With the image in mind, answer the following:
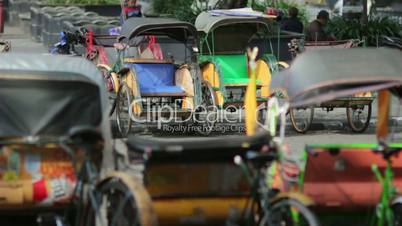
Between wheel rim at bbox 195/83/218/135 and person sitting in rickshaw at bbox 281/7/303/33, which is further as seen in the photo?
person sitting in rickshaw at bbox 281/7/303/33

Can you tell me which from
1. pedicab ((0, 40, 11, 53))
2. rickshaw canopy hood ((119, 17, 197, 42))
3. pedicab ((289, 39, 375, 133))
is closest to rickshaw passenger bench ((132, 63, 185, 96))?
rickshaw canopy hood ((119, 17, 197, 42))

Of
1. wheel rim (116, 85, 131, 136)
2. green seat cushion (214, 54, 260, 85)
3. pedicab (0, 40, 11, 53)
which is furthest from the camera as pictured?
pedicab (0, 40, 11, 53)

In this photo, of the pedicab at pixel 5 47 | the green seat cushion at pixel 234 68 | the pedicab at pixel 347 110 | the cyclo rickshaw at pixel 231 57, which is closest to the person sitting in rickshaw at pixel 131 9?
the pedicab at pixel 5 47

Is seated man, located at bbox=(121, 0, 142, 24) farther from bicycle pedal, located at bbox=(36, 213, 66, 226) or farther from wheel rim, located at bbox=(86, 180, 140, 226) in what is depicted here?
wheel rim, located at bbox=(86, 180, 140, 226)

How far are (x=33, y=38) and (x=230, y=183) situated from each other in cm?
1910

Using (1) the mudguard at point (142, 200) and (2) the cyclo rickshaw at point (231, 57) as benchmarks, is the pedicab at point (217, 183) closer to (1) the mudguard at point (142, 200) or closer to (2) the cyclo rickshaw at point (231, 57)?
(1) the mudguard at point (142, 200)

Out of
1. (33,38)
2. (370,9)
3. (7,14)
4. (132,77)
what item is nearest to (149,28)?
(132,77)

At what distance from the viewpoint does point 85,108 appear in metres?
5.81

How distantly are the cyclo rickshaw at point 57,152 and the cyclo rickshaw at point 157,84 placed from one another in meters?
4.58

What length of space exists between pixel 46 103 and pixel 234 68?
6.40 meters

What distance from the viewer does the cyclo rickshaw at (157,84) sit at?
10625 millimetres

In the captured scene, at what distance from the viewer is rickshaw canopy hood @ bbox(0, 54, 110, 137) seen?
18.6 ft

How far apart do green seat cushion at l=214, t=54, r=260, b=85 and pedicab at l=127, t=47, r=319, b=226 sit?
246 inches

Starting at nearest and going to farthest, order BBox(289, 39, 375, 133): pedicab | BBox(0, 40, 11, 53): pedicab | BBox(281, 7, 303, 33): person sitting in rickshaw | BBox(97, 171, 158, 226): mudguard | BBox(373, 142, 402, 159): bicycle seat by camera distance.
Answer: BBox(97, 171, 158, 226): mudguard, BBox(373, 142, 402, 159): bicycle seat, BBox(289, 39, 375, 133): pedicab, BBox(0, 40, 11, 53): pedicab, BBox(281, 7, 303, 33): person sitting in rickshaw
